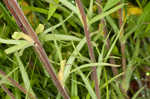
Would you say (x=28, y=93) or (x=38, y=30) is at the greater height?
(x=38, y=30)

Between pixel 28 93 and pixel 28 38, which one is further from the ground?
pixel 28 38

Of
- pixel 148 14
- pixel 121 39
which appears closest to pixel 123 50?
pixel 121 39

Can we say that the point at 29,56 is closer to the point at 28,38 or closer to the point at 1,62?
the point at 1,62

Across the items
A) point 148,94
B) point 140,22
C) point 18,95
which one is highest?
point 140,22

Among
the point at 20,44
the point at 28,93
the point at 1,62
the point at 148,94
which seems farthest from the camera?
the point at 148,94

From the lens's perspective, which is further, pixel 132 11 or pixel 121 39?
pixel 132 11

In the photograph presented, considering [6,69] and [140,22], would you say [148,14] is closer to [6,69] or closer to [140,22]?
[140,22]

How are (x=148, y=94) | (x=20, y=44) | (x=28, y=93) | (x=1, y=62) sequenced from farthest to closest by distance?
(x=148, y=94) → (x=1, y=62) → (x=28, y=93) → (x=20, y=44)

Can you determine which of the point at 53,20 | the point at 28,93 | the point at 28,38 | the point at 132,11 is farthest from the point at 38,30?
the point at 132,11

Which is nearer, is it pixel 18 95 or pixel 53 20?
pixel 18 95
